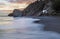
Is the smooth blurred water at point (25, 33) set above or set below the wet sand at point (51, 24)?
above

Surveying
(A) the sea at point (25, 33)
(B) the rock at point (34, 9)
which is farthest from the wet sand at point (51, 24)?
(B) the rock at point (34, 9)

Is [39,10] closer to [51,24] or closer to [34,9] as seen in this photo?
[34,9]

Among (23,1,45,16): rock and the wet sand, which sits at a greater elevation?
(23,1,45,16): rock

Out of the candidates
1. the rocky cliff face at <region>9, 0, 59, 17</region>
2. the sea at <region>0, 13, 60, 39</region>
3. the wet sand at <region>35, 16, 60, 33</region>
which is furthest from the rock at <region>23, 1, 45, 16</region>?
the sea at <region>0, 13, 60, 39</region>

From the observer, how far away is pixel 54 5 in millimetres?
22812

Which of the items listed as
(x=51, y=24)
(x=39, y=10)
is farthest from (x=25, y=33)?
(x=39, y=10)

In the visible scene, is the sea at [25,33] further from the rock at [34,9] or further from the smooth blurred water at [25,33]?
the rock at [34,9]

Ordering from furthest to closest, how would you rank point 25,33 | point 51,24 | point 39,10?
point 39,10, point 51,24, point 25,33

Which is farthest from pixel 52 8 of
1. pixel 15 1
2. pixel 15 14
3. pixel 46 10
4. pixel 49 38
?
pixel 49 38

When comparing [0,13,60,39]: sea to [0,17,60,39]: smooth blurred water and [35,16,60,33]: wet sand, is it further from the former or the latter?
[35,16,60,33]: wet sand

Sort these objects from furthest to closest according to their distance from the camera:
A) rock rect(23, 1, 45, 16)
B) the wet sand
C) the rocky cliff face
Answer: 1. rock rect(23, 1, 45, 16)
2. the rocky cliff face
3. the wet sand

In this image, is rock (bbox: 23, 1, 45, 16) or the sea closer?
the sea

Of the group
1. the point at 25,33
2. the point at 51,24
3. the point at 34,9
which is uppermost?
the point at 34,9

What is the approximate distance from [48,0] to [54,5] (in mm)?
1097
